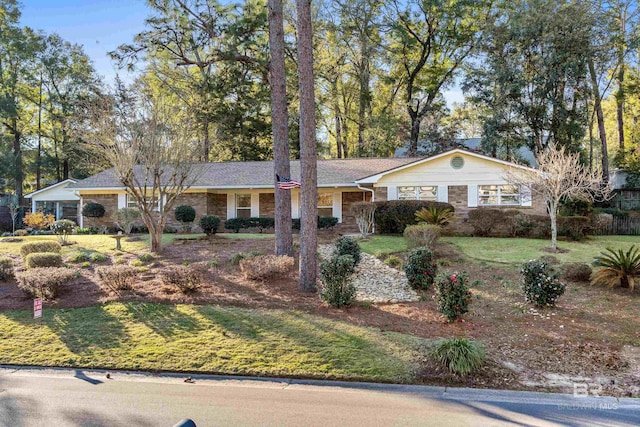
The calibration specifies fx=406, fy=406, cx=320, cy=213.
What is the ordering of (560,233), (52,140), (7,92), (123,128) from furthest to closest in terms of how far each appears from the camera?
(52,140), (7,92), (560,233), (123,128)

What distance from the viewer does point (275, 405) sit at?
175 inches

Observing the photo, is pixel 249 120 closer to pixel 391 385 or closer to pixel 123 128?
pixel 123 128

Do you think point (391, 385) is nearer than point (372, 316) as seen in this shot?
Yes

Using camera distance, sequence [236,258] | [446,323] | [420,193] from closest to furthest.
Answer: [446,323] < [236,258] < [420,193]

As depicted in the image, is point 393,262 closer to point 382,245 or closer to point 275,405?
point 382,245

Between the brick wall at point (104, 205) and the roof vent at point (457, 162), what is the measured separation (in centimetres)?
1811

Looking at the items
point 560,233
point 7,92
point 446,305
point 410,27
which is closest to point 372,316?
point 446,305

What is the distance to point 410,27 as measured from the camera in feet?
98.3

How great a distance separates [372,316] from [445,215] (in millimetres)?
9342

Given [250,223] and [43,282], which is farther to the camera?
[250,223]

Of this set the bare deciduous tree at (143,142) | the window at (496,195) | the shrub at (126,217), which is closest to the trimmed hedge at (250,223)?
the shrub at (126,217)

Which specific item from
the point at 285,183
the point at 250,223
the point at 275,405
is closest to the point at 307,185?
the point at 285,183

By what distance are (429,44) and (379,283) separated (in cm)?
2492

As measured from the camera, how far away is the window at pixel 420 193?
18.8 metres
